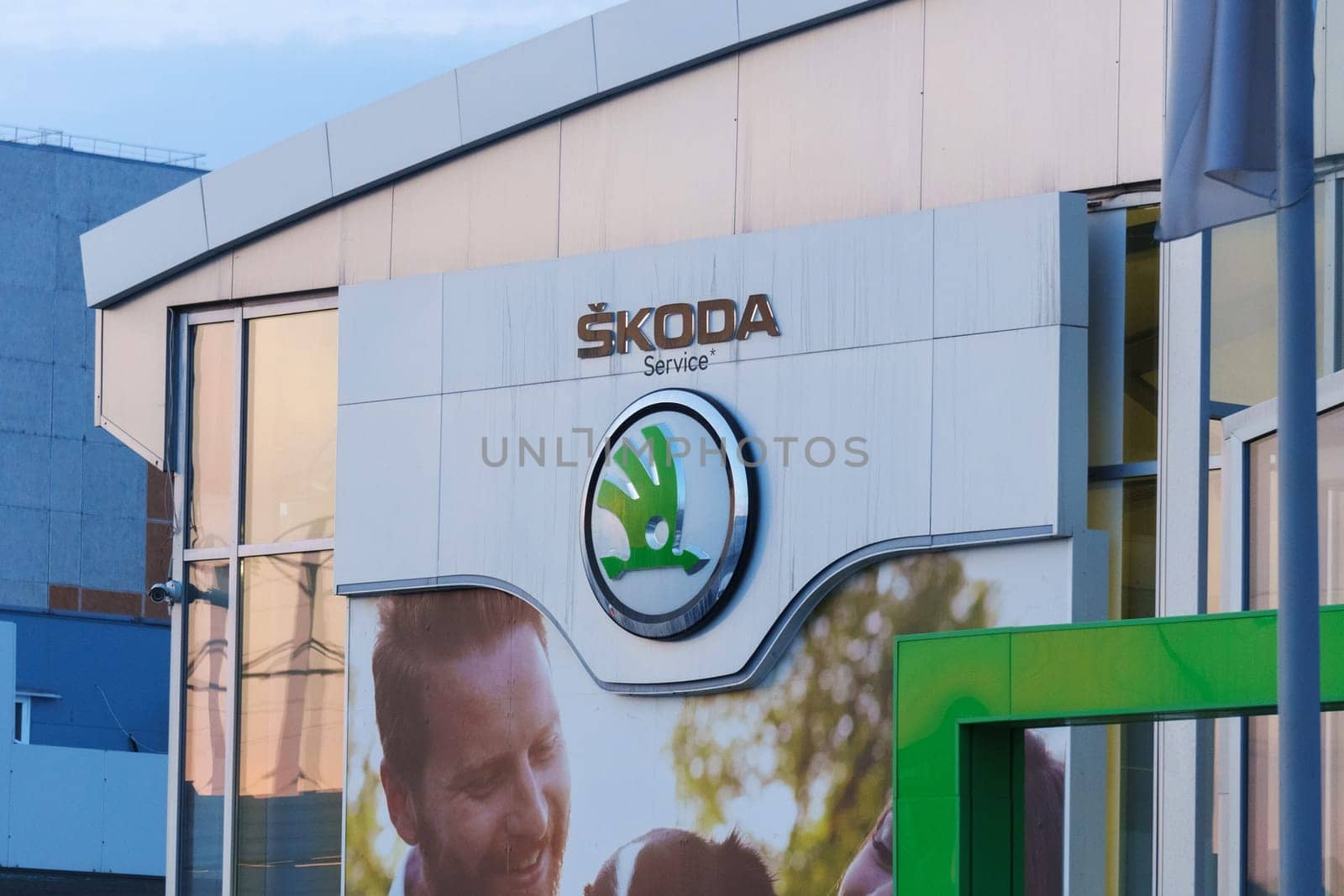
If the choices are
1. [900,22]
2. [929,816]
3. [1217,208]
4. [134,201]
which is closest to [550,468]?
[900,22]

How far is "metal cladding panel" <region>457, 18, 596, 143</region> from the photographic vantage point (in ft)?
54.5

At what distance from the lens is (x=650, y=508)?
49.9 ft

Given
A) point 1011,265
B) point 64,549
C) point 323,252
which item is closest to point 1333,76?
point 1011,265

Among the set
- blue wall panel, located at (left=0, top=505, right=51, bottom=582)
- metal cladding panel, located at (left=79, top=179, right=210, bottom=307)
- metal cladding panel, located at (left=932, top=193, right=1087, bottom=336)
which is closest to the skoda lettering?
metal cladding panel, located at (left=932, top=193, right=1087, bottom=336)

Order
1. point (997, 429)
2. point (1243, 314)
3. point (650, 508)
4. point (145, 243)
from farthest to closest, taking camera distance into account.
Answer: point (145, 243), point (650, 508), point (997, 429), point (1243, 314)

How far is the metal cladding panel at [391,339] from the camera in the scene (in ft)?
55.1

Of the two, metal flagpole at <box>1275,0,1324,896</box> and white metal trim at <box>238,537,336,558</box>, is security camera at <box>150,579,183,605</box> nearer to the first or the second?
white metal trim at <box>238,537,336,558</box>

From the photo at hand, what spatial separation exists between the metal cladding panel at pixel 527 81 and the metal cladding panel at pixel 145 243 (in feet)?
10.1

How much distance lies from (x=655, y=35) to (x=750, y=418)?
128 inches

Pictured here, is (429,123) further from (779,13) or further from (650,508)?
(650,508)

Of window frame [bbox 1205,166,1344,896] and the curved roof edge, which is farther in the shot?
the curved roof edge

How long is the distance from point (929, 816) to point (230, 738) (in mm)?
9517

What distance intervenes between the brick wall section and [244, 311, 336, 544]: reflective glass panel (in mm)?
34598

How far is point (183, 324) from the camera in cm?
1920
